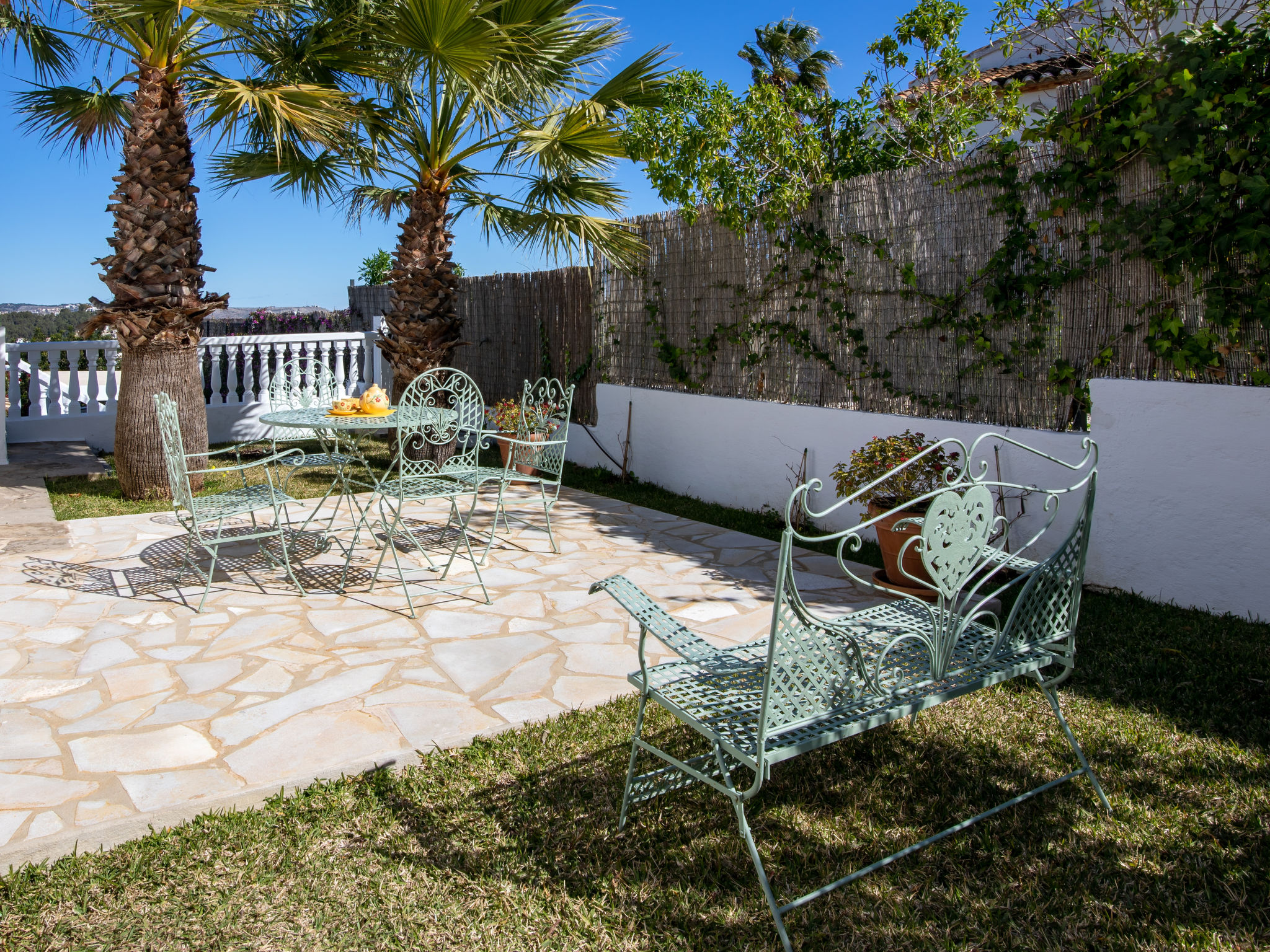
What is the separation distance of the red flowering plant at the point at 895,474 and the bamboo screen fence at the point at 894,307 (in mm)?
629

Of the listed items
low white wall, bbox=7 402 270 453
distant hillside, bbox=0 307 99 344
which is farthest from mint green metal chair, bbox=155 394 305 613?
distant hillside, bbox=0 307 99 344

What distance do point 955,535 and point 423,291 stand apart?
7.07 meters

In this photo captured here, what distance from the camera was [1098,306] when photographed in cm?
474

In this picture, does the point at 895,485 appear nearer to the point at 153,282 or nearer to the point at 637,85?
the point at 637,85

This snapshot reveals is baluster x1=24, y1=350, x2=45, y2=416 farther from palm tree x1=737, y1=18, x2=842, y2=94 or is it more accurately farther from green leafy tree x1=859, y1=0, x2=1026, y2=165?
palm tree x1=737, y1=18, x2=842, y2=94

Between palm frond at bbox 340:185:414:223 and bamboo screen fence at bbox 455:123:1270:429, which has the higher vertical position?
palm frond at bbox 340:185:414:223

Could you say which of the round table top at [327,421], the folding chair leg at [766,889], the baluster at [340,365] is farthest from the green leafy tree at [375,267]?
the folding chair leg at [766,889]

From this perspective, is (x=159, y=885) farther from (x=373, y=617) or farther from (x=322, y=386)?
(x=322, y=386)

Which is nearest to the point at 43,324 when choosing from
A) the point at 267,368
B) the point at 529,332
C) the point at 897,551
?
the point at 267,368

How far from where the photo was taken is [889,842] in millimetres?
2551

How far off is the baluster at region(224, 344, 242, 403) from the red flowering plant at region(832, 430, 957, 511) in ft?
26.3

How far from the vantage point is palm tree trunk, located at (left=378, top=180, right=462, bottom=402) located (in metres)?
8.31

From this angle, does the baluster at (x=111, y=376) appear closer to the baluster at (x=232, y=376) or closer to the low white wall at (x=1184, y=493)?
the baluster at (x=232, y=376)

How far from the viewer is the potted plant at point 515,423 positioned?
293 inches
